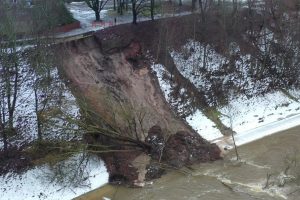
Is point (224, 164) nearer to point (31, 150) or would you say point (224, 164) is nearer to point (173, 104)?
point (173, 104)

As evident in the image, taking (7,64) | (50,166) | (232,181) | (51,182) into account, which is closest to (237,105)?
(232,181)

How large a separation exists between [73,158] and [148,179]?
5949 mm

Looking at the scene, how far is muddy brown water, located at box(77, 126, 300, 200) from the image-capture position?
3309 centimetres

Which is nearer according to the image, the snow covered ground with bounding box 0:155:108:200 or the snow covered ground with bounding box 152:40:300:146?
the snow covered ground with bounding box 0:155:108:200

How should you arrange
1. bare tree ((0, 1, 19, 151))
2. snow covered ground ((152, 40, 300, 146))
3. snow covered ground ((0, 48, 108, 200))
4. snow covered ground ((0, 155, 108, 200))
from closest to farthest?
snow covered ground ((0, 155, 108, 200)) < snow covered ground ((0, 48, 108, 200)) < bare tree ((0, 1, 19, 151)) < snow covered ground ((152, 40, 300, 146))

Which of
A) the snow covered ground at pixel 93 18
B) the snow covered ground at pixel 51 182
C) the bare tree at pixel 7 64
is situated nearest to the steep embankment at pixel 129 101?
the snow covered ground at pixel 51 182

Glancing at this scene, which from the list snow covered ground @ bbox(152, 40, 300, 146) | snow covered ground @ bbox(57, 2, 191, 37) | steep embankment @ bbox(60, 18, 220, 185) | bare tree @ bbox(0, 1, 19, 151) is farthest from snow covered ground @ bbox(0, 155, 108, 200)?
snow covered ground @ bbox(57, 2, 191, 37)

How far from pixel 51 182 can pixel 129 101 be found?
11101 mm

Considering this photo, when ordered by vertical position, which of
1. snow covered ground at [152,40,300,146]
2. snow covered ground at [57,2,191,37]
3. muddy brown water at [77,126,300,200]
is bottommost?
muddy brown water at [77,126,300,200]

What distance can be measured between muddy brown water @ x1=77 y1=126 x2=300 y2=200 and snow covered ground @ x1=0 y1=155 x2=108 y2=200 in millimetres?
966

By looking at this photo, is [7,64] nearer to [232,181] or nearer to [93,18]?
[232,181]

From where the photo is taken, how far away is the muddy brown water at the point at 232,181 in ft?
109

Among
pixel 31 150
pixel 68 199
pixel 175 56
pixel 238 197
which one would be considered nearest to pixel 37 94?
pixel 31 150

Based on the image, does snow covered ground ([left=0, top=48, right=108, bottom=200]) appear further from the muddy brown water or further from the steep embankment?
the muddy brown water
